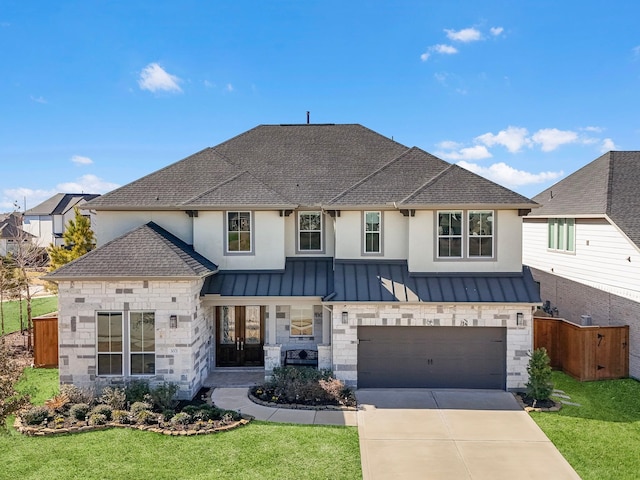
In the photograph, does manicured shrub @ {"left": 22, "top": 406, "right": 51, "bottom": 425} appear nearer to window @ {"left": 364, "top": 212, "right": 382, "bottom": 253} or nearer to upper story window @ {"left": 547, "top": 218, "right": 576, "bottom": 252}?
window @ {"left": 364, "top": 212, "right": 382, "bottom": 253}

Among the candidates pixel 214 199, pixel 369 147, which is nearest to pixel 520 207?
pixel 369 147

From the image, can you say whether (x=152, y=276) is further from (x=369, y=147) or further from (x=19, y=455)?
(x=369, y=147)

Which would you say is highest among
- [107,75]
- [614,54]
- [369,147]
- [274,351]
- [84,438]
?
[614,54]

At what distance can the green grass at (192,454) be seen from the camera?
762cm

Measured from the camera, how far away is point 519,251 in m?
12.9

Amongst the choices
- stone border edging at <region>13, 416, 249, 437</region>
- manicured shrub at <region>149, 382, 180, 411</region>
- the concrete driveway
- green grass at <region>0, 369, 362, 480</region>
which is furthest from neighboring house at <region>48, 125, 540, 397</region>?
green grass at <region>0, 369, 362, 480</region>

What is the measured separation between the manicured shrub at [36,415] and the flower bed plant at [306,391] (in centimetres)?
484

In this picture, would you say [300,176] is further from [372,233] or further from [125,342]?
[125,342]

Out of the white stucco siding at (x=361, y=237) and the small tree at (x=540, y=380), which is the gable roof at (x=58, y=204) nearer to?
the white stucco siding at (x=361, y=237)

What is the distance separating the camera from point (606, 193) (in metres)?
14.9

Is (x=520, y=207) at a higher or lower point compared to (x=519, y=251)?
higher

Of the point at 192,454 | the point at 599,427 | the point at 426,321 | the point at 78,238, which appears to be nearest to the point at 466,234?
the point at 426,321

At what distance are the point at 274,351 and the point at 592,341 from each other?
31.5 feet

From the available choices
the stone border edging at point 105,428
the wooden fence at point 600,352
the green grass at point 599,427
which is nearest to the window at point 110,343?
the stone border edging at point 105,428
